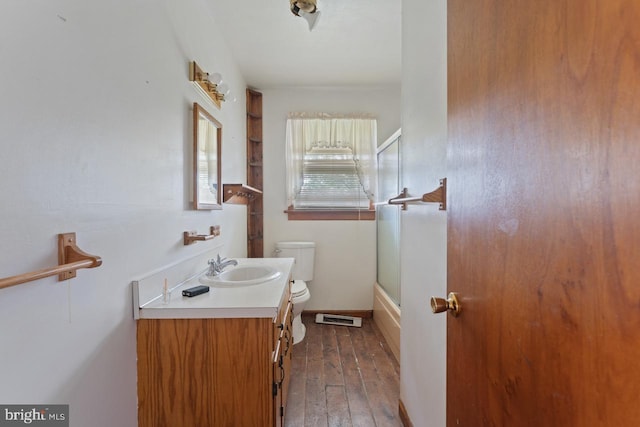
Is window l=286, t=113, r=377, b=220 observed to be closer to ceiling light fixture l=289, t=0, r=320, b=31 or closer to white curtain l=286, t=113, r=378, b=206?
white curtain l=286, t=113, r=378, b=206

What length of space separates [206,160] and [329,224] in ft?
5.27

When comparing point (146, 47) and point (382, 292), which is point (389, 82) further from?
point (146, 47)

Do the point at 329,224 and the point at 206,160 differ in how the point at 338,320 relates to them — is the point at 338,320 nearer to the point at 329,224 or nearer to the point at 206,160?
the point at 329,224

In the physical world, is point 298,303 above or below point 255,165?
below

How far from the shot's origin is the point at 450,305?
80cm

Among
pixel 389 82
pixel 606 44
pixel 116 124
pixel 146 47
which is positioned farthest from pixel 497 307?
pixel 389 82

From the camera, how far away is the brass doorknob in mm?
780

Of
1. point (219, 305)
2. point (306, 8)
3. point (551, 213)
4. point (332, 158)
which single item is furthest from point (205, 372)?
point (332, 158)

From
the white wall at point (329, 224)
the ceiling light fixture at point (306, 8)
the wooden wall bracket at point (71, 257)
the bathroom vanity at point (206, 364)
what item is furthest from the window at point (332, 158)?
the wooden wall bracket at point (71, 257)

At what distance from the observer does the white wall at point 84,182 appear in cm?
69

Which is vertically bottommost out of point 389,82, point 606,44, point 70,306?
point 70,306

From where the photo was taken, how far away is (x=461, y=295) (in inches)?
30.2

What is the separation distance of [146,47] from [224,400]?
1.43 metres

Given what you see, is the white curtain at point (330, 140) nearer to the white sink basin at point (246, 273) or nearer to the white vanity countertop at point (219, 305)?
the white sink basin at point (246, 273)
